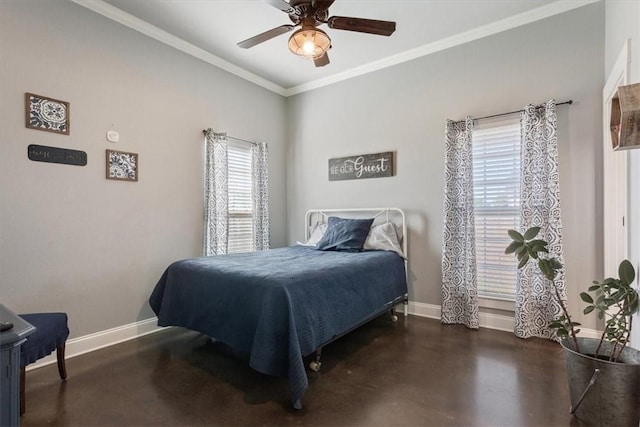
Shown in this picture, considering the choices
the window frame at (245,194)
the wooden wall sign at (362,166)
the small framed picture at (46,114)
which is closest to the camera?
the small framed picture at (46,114)

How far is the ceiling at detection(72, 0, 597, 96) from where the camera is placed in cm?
290

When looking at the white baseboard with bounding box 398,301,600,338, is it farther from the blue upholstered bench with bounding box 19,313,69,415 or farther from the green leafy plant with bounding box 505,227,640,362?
the blue upholstered bench with bounding box 19,313,69,415

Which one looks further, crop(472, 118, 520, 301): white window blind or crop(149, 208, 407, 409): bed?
crop(472, 118, 520, 301): white window blind

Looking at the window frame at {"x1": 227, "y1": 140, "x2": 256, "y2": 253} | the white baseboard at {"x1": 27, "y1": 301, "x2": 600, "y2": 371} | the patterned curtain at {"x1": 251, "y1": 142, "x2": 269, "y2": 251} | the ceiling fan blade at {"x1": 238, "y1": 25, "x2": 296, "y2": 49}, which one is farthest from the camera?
the patterned curtain at {"x1": 251, "y1": 142, "x2": 269, "y2": 251}

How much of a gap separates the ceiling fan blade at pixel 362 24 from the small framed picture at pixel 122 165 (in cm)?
225

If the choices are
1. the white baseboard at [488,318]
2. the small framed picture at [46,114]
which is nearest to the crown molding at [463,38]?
the white baseboard at [488,318]

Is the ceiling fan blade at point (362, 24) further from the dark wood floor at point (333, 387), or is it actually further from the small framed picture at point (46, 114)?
the dark wood floor at point (333, 387)

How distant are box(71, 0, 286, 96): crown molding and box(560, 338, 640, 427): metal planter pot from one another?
14.2ft

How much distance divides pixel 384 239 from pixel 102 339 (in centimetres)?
292

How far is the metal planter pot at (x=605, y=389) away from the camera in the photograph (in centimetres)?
162

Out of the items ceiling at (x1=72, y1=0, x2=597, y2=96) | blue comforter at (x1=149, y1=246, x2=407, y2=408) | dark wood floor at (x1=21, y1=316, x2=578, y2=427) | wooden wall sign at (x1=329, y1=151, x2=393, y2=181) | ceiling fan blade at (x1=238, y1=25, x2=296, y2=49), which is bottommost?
dark wood floor at (x1=21, y1=316, x2=578, y2=427)

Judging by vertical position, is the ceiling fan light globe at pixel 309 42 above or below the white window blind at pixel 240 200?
above

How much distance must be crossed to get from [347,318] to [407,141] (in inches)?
90.6

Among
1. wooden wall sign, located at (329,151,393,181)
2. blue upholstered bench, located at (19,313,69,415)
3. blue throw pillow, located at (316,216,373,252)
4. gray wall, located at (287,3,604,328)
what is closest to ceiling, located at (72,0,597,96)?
gray wall, located at (287,3,604,328)
